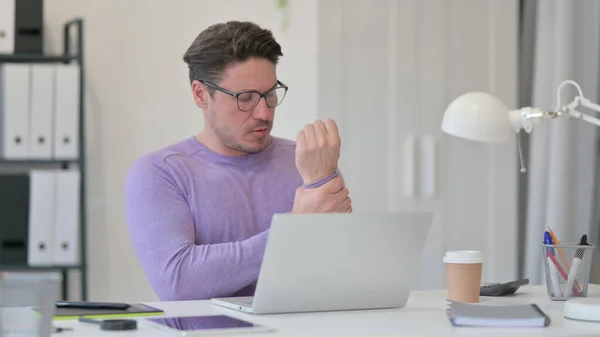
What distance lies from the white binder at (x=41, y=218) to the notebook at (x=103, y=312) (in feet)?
5.90

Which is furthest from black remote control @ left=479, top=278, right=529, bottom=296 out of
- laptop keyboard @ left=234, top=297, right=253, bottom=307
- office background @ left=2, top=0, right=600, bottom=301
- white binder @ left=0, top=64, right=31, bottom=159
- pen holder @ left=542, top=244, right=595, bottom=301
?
white binder @ left=0, top=64, right=31, bottom=159

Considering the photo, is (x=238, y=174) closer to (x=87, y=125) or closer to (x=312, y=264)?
(x=312, y=264)

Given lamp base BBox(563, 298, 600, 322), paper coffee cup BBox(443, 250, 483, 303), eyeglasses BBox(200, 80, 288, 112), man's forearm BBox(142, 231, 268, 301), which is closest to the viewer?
lamp base BBox(563, 298, 600, 322)

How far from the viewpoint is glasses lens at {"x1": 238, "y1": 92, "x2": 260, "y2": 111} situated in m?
2.28

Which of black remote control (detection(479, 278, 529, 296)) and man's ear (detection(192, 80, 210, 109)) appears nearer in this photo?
black remote control (detection(479, 278, 529, 296))

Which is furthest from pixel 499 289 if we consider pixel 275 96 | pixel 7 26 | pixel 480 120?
pixel 7 26

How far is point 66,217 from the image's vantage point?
3.40 meters

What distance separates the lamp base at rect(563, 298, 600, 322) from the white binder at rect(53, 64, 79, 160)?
2247 millimetres

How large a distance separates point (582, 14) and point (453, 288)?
2.04 meters

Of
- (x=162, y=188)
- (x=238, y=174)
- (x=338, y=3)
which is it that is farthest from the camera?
(x=338, y=3)

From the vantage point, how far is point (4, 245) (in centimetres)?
335

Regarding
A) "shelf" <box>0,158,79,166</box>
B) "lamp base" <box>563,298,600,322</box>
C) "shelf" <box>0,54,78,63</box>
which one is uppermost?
"shelf" <box>0,54,78,63</box>

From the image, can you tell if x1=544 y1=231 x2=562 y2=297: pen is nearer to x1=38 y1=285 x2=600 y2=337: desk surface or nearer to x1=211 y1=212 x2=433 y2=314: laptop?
x1=38 y1=285 x2=600 y2=337: desk surface

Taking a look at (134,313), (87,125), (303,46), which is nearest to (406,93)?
(303,46)
